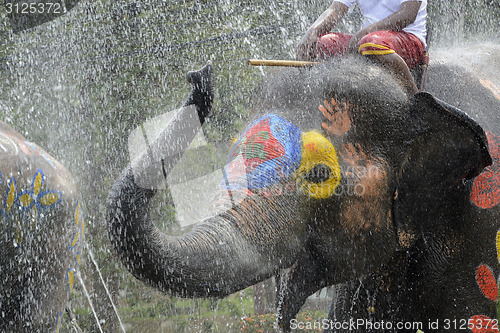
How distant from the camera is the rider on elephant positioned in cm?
197

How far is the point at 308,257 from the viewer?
1.78 metres

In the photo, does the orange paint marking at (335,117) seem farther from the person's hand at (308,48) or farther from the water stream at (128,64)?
the water stream at (128,64)

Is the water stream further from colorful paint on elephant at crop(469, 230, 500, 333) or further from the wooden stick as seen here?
colorful paint on elephant at crop(469, 230, 500, 333)

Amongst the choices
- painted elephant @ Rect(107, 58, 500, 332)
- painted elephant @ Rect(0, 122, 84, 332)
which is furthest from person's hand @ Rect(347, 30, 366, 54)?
painted elephant @ Rect(0, 122, 84, 332)

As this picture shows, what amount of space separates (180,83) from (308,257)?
3.18 meters

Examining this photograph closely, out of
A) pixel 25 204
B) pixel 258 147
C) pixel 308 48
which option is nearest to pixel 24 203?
pixel 25 204

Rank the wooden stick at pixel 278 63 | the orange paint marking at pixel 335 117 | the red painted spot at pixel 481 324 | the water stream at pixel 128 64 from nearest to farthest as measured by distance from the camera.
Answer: the orange paint marking at pixel 335 117, the wooden stick at pixel 278 63, the red painted spot at pixel 481 324, the water stream at pixel 128 64

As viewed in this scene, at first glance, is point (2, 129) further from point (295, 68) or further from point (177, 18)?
point (177, 18)

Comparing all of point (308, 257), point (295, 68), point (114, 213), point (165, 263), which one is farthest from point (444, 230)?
point (114, 213)

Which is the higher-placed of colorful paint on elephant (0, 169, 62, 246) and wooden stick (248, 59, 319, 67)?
wooden stick (248, 59, 319, 67)

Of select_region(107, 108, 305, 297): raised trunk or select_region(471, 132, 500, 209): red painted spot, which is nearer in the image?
select_region(107, 108, 305, 297): raised trunk

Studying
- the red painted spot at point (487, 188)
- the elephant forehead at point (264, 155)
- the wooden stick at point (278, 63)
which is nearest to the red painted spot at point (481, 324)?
the red painted spot at point (487, 188)

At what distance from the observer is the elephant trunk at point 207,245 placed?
1.34 m

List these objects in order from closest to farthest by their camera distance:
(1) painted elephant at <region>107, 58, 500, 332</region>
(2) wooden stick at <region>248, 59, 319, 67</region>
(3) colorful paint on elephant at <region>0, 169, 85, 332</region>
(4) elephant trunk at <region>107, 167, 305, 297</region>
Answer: (4) elephant trunk at <region>107, 167, 305, 297</region> → (1) painted elephant at <region>107, 58, 500, 332</region> → (2) wooden stick at <region>248, 59, 319, 67</region> → (3) colorful paint on elephant at <region>0, 169, 85, 332</region>
